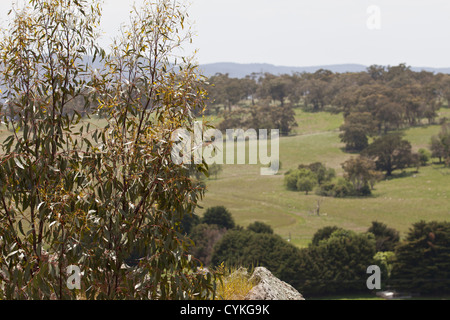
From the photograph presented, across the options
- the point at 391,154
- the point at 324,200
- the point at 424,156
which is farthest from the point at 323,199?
the point at 424,156

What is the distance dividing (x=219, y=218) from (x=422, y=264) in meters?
17.2

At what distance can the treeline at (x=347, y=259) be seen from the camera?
35188mm

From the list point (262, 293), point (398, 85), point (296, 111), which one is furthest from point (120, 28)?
point (398, 85)

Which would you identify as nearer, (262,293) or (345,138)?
(262,293)

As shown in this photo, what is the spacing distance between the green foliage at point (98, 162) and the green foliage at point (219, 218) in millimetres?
43064

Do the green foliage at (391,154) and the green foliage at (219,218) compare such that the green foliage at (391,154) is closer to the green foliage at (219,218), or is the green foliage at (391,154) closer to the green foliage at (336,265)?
the green foliage at (219,218)

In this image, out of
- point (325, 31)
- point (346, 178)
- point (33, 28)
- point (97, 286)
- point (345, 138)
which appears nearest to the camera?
point (97, 286)

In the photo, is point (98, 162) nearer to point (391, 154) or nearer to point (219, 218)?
point (219, 218)

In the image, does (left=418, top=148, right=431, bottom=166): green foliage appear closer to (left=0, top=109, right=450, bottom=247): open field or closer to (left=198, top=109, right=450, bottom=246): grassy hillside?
(left=198, top=109, right=450, bottom=246): grassy hillside

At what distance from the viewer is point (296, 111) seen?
311 feet

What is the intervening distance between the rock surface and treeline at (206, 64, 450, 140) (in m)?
65.8

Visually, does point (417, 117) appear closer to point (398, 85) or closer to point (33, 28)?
point (398, 85)

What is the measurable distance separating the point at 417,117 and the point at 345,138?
14526 millimetres

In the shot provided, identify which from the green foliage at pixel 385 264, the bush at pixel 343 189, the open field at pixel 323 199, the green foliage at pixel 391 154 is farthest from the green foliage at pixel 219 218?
the green foliage at pixel 391 154
